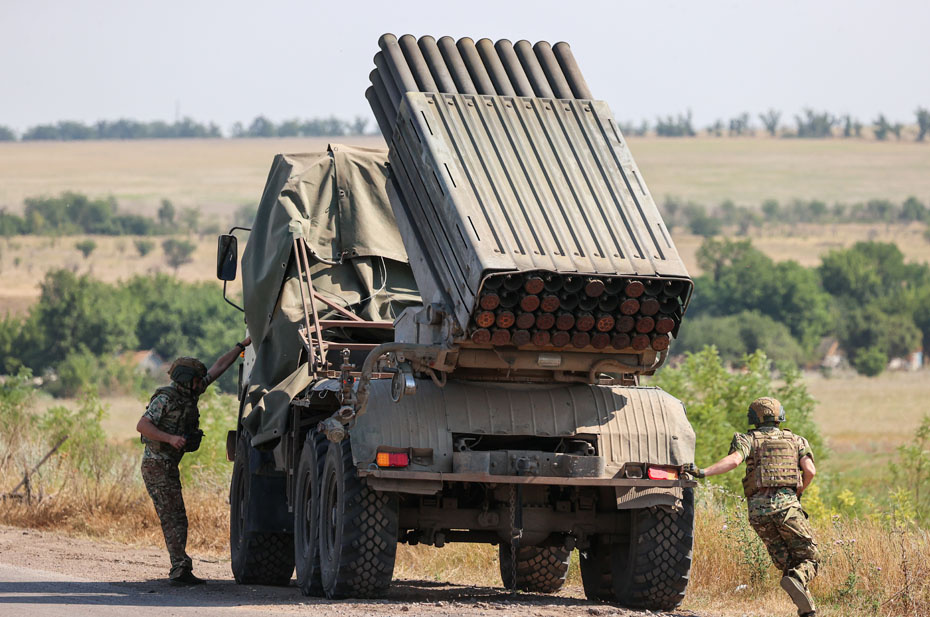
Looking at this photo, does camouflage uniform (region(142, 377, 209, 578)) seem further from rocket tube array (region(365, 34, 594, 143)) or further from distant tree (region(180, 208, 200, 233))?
distant tree (region(180, 208, 200, 233))

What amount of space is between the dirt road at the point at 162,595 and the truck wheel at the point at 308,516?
0.19 m

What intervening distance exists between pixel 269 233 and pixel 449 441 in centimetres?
369

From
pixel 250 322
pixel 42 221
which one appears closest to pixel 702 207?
pixel 42 221

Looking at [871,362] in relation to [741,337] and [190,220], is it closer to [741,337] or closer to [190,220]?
[741,337]

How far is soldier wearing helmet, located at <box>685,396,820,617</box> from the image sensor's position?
33.3 ft

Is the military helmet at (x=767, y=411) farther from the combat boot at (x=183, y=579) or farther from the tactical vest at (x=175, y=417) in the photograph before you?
the tactical vest at (x=175, y=417)

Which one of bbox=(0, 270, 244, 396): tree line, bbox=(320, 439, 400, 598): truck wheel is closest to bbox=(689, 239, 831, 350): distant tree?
bbox=(0, 270, 244, 396): tree line

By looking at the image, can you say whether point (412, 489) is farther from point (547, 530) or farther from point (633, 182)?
point (633, 182)

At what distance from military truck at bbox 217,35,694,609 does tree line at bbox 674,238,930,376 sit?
63750mm

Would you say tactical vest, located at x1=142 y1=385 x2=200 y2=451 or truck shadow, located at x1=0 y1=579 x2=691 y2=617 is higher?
tactical vest, located at x1=142 y1=385 x2=200 y2=451

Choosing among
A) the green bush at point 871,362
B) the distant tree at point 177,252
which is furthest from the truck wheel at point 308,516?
the distant tree at point 177,252

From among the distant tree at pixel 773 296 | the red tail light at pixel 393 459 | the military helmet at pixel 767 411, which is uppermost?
the military helmet at pixel 767 411

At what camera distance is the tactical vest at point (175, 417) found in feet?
42.2

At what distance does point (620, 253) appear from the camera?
10.3 metres
